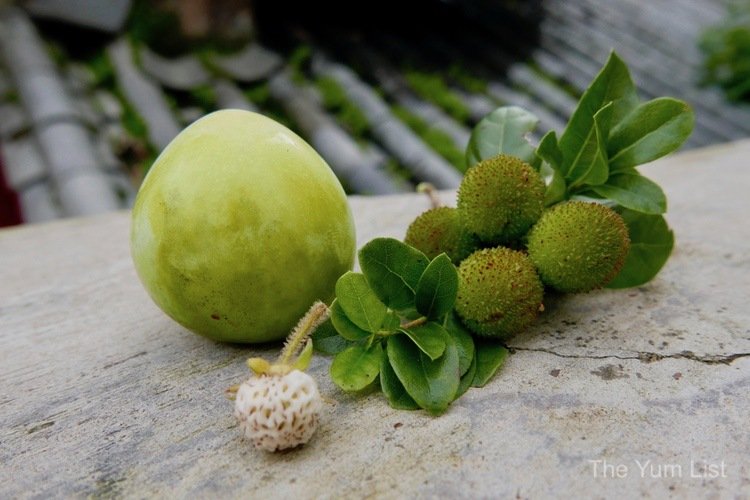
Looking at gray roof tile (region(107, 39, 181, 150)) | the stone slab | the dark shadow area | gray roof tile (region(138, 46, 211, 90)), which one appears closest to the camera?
the stone slab

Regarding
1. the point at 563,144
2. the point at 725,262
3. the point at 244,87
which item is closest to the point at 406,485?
the point at 563,144

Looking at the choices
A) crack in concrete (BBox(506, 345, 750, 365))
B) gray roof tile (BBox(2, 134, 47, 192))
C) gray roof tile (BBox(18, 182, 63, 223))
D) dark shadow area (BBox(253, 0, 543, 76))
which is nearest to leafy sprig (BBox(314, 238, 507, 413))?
crack in concrete (BBox(506, 345, 750, 365))

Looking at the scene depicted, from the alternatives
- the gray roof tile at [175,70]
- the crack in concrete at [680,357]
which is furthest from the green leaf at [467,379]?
the gray roof tile at [175,70]

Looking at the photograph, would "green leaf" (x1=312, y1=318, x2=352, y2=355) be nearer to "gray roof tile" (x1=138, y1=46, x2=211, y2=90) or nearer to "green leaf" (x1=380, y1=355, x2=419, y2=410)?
"green leaf" (x1=380, y1=355, x2=419, y2=410)

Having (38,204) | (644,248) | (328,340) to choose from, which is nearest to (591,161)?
(644,248)

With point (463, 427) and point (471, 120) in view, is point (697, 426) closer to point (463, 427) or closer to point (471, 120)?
point (463, 427)

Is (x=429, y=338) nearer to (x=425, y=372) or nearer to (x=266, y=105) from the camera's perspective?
(x=425, y=372)
